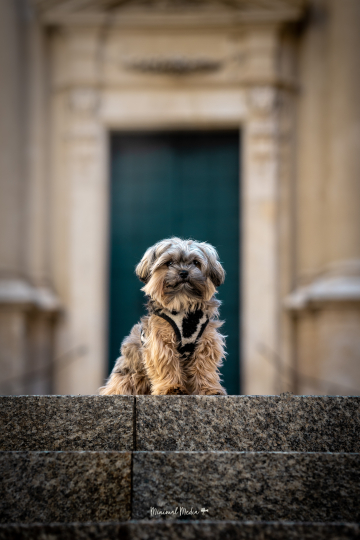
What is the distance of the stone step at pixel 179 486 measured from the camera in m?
3.60

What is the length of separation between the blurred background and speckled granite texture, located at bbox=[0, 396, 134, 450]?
265 inches

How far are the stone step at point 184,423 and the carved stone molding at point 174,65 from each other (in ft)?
27.7

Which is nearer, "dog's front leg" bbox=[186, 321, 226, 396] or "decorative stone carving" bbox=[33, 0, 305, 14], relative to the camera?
"dog's front leg" bbox=[186, 321, 226, 396]

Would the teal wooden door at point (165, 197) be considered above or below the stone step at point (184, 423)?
above

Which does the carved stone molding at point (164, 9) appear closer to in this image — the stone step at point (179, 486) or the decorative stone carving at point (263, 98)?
the decorative stone carving at point (263, 98)

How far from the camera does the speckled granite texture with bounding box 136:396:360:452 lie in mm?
4055

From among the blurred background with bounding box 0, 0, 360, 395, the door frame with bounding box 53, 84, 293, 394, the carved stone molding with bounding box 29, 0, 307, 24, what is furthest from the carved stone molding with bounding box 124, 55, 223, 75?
the carved stone molding with bounding box 29, 0, 307, 24

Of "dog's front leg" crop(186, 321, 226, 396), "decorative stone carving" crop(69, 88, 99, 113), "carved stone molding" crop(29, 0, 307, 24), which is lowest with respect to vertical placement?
"dog's front leg" crop(186, 321, 226, 396)

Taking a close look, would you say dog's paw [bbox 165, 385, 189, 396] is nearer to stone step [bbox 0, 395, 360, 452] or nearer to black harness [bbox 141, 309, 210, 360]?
black harness [bbox 141, 309, 210, 360]

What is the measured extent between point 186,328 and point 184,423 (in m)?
1.03

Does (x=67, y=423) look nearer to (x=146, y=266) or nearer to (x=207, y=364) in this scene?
(x=207, y=364)

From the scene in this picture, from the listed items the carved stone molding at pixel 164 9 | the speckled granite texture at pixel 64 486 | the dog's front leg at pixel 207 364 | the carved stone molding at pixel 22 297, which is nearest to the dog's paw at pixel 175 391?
the dog's front leg at pixel 207 364

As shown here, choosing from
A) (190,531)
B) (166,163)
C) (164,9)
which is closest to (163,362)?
(190,531)

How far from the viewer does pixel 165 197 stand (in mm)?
11969
